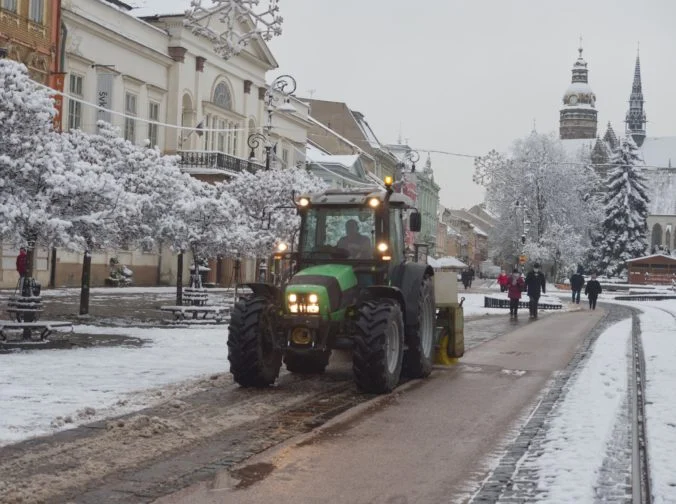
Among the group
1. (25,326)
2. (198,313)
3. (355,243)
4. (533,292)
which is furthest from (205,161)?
(355,243)

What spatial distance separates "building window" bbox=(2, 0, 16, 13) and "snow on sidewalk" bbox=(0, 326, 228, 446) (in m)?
20.0

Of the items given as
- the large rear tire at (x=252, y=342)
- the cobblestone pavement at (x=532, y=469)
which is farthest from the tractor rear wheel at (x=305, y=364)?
the cobblestone pavement at (x=532, y=469)

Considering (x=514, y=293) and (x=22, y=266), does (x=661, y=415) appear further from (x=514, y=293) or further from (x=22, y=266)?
(x=514, y=293)

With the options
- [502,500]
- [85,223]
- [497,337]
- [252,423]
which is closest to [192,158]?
[497,337]

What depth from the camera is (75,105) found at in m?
42.8

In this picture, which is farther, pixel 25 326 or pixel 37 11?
pixel 37 11

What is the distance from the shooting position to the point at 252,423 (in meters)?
10.4

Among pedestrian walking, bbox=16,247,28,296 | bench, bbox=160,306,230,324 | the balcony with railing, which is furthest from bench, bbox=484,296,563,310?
pedestrian walking, bbox=16,247,28,296

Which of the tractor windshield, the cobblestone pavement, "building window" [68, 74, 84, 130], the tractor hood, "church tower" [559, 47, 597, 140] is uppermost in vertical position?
"church tower" [559, 47, 597, 140]

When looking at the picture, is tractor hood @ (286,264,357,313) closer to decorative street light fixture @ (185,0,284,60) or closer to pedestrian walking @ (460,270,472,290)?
decorative street light fixture @ (185,0,284,60)

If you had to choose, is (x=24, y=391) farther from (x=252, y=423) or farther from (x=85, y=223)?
(x=85, y=223)

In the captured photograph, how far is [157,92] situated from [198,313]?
2546 centimetres

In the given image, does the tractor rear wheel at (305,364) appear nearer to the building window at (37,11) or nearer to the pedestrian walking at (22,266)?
the pedestrian walking at (22,266)

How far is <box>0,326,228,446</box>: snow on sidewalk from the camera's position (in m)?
10.3
